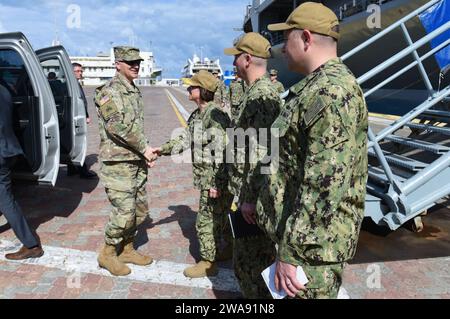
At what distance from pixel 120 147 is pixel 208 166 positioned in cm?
75

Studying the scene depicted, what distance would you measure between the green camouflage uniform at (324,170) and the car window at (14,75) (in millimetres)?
3961

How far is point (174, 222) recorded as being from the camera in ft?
15.2

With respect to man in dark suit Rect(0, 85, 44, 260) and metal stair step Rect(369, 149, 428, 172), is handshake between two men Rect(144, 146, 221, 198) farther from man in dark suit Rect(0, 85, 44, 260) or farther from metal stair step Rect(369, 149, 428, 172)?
metal stair step Rect(369, 149, 428, 172)

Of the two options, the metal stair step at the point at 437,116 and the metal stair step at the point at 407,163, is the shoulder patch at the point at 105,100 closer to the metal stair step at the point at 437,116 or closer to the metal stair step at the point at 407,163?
the metal stair step at the point at 407,163

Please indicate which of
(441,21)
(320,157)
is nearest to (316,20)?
(320,157)

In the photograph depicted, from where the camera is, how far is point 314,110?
1489mm

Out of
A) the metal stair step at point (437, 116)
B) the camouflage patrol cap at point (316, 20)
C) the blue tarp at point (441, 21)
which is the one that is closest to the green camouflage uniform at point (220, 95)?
the camouflage patrol cap at point (316, 20)

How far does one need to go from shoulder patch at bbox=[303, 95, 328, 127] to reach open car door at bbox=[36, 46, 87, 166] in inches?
175

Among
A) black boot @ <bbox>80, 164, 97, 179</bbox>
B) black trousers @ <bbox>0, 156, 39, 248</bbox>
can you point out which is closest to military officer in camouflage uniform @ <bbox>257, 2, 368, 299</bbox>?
black trousers @ <bbox>0, 156, 39, 248</bbox>

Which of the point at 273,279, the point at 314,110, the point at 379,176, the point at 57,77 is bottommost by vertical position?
the point at 273,279

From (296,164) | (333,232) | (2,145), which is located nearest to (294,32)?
(296,164)

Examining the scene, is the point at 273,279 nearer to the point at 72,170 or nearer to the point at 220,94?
the point at 72,170

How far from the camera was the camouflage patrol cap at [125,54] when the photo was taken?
318 cm

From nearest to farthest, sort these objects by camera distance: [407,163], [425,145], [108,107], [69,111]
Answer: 1. [108,107]
2. [407,163]
3. [425,145]
4. [69,111]
